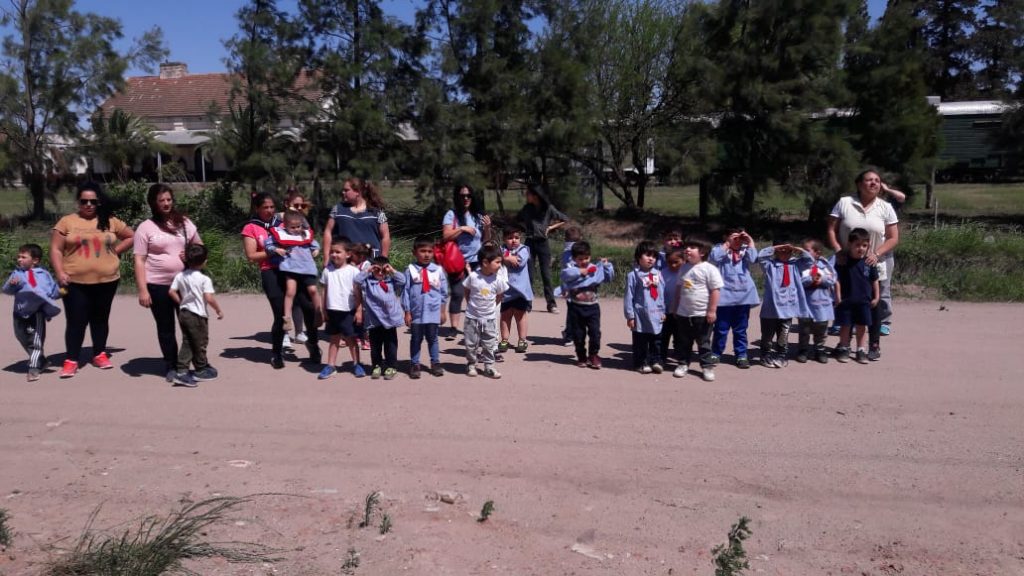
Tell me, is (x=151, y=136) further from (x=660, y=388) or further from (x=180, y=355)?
(x=660, y=388)

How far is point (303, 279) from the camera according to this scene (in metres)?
8.00

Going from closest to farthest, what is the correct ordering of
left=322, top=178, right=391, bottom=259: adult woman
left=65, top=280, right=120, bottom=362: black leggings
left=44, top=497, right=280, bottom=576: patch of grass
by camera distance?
1. left=44, top=497, right=280, bottom=576: patch of grass
2. left=65, top=280, right=120, bottom=362: black leggings
3. left=322, top=178, right=391, bottom=259: adult woman

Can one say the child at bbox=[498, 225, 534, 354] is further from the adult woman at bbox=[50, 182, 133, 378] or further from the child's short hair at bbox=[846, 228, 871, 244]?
the adult woman at bbox=[50, 182, 133, 378]

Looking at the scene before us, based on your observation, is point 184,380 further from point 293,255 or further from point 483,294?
point 483,294

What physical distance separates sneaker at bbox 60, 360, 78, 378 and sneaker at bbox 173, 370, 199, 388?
1.04m

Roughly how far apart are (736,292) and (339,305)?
3.52m

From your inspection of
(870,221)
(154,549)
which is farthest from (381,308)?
(870,221)

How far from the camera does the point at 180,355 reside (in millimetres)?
7379

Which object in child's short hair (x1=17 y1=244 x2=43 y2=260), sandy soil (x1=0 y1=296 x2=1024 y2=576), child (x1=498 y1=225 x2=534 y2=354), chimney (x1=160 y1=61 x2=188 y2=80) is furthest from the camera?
chimney (x1=160 y1=61 x2=188 y2=80)

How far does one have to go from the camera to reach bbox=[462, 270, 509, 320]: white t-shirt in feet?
24.6

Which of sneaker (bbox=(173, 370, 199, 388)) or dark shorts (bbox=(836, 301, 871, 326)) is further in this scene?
dark shorts (bbox=(836, 301, 871, 326))

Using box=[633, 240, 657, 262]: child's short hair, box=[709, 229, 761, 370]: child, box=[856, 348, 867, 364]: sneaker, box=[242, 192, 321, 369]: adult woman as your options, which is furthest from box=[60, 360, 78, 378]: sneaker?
box=[856, 348, 867, 364]: sneaker

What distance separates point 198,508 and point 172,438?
135 cm

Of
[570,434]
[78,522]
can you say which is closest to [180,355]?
[78,522]
